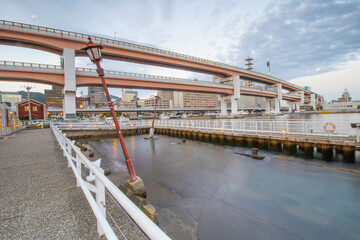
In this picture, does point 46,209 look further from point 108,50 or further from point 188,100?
point 188,100

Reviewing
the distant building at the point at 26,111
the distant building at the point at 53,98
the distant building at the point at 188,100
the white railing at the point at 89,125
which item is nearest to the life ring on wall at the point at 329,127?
the white railing at the point at 89,125

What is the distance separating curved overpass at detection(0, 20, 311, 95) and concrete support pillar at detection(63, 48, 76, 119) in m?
1.95

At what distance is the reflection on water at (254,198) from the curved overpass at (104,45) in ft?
99.5

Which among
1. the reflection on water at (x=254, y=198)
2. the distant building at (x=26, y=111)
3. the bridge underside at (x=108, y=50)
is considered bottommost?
the reflection on water at (x=254, y=198)

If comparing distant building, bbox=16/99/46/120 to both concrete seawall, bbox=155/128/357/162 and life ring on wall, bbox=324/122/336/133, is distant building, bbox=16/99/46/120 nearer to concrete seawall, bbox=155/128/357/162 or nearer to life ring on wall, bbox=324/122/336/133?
concrete seawall, bbox=155/128/357/162

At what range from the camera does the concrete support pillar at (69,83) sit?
28.0 metres

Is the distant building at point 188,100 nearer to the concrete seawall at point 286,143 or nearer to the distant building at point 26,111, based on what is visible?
the distant building at point 26,111

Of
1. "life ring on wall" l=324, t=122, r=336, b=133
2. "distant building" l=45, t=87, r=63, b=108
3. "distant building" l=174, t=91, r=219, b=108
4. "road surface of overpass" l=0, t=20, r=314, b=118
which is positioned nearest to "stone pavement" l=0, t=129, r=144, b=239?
"life ring on wall" l=324, t=122, r=336, b=133

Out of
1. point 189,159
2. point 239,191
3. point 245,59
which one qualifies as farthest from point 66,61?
point 245,59

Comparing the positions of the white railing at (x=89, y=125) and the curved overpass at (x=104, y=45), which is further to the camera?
the curved overpass at (x=104, y=45)

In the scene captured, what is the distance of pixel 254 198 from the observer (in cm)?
663

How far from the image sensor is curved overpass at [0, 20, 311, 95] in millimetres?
25281

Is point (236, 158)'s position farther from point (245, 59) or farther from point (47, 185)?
point (245, 59)

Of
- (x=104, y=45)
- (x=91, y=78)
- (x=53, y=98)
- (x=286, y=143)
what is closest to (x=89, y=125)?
(x=91, y=78)
